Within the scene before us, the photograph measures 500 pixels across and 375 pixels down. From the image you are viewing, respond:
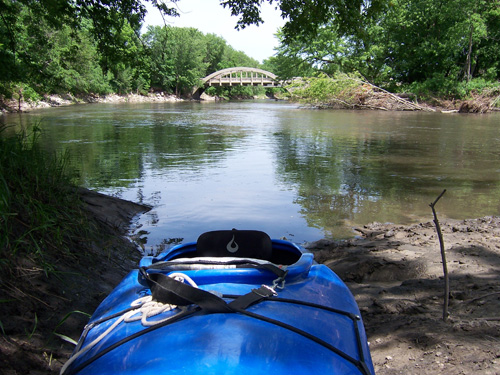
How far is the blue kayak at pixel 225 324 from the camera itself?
144cm

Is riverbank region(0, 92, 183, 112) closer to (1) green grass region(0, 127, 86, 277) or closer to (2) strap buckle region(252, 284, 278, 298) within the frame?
(1) green grass region(0, 127, 86, 277)

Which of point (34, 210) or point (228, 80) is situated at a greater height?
point (228, 80)

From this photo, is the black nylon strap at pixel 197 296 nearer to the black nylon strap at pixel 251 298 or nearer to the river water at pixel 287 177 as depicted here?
the black nylon strap at pixel 251 298

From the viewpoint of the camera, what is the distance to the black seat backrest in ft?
8.39

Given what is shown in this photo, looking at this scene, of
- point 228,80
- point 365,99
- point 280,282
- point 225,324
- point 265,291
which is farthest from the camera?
point 228,80

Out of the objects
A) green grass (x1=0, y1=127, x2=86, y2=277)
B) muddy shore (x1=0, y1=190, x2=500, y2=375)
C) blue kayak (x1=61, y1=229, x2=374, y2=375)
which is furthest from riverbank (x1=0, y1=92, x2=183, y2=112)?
blue kayak (x1=61, y1=229, x2=374, y2=375)

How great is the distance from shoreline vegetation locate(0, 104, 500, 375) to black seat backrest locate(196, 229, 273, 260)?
2.94 ft

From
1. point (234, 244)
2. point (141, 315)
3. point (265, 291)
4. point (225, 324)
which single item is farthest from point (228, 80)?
point (225, 324)

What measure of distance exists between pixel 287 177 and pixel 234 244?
640 centimetres

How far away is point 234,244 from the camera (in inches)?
101

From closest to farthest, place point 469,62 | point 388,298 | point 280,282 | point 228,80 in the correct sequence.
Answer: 1. point 280,282
2. point 388,298
3. point 469,62
4. point 228,80

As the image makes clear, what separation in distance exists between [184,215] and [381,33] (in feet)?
122

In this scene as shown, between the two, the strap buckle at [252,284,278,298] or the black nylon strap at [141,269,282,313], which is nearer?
the black nylon strap at [141,269,282,313]

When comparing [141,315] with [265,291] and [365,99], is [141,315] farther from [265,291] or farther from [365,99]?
[365,99]
